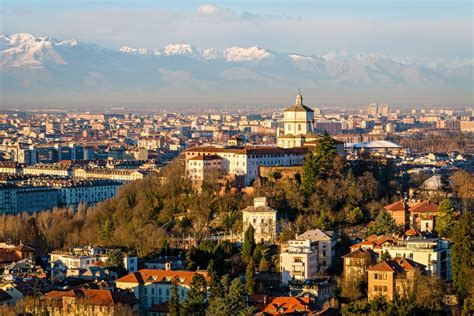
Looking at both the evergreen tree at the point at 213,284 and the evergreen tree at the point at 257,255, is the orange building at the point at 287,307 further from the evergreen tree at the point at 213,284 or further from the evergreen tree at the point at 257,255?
the evergreen tree at the point at 257,255

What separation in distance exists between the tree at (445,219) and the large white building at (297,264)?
3.06 m

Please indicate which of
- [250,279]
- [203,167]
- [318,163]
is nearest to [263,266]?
[250,279]

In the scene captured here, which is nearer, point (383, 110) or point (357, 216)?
point (357, 216)

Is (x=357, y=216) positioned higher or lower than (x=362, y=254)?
higher

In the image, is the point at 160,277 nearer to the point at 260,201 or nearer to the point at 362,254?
the point at 362,254

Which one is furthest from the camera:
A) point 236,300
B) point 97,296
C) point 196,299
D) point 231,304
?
point 97,296

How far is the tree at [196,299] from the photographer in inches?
835

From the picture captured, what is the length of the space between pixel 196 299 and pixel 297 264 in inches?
146

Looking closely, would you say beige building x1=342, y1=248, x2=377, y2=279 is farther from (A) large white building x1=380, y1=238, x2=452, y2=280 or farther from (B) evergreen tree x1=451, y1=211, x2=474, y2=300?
(B) evergreen tree x1=451, y1=211, x2=474, y2=300

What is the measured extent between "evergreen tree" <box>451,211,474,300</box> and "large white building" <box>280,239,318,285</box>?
10.1ft

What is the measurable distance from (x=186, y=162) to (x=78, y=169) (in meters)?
22.2

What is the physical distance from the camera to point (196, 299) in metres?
21.5

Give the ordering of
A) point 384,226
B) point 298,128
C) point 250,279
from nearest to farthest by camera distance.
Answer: point 250,279
point 384,226
point 298,128

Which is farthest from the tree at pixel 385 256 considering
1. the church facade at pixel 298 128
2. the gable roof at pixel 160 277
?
the church facade at pixel 298 128
